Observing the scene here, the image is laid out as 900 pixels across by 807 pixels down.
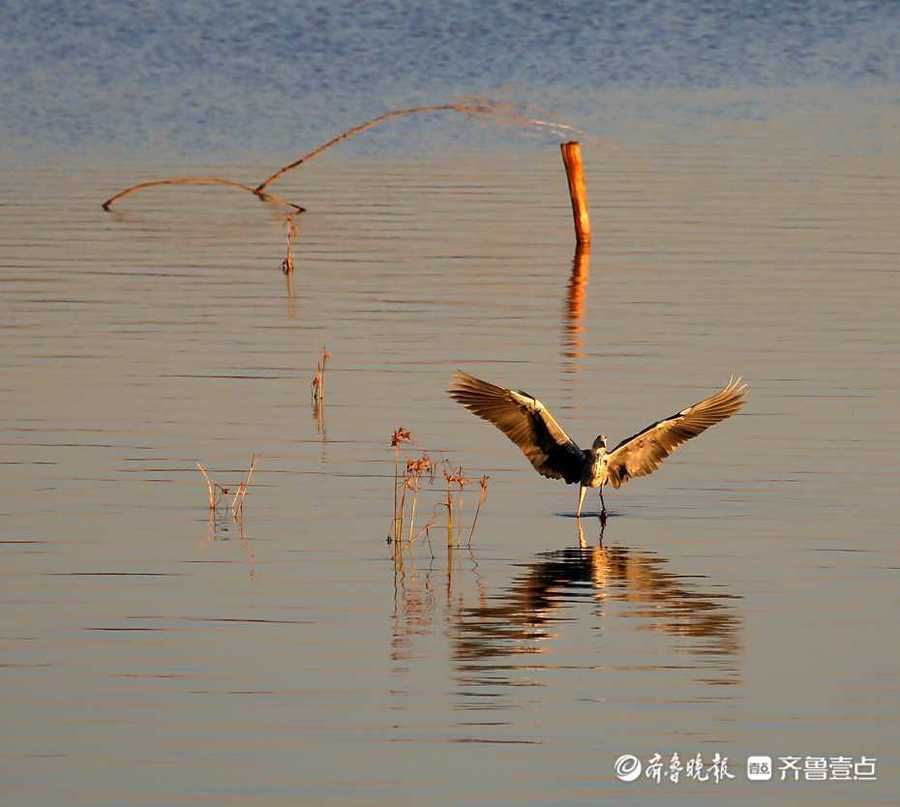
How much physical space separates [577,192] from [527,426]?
422 inches

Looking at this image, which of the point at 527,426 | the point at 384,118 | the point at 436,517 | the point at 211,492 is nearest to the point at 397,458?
the point at 527,426

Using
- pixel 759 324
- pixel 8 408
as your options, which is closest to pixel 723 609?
pixel 8 408

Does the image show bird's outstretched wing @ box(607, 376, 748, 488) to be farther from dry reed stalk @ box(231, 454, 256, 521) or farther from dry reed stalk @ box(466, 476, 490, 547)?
dry reed stalk @ box(231, 454, 256, 521)

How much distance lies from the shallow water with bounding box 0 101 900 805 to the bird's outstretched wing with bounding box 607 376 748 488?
0.23m

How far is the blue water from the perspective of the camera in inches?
1342

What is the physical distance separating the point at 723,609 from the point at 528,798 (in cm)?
259

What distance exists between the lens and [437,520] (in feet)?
41.4

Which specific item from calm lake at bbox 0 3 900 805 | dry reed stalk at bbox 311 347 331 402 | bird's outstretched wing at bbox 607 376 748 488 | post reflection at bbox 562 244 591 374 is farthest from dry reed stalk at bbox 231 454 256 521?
post reflection at bbox 562 244 591 374

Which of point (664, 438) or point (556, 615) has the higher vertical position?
point (664, 438)

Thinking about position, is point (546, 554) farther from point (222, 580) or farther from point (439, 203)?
point (439, 203)

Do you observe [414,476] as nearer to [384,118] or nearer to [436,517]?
[436,517]

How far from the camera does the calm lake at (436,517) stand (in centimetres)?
906

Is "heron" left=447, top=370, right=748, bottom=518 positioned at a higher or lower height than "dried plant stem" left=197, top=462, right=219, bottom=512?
higher

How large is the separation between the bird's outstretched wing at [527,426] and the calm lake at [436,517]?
275 mm
